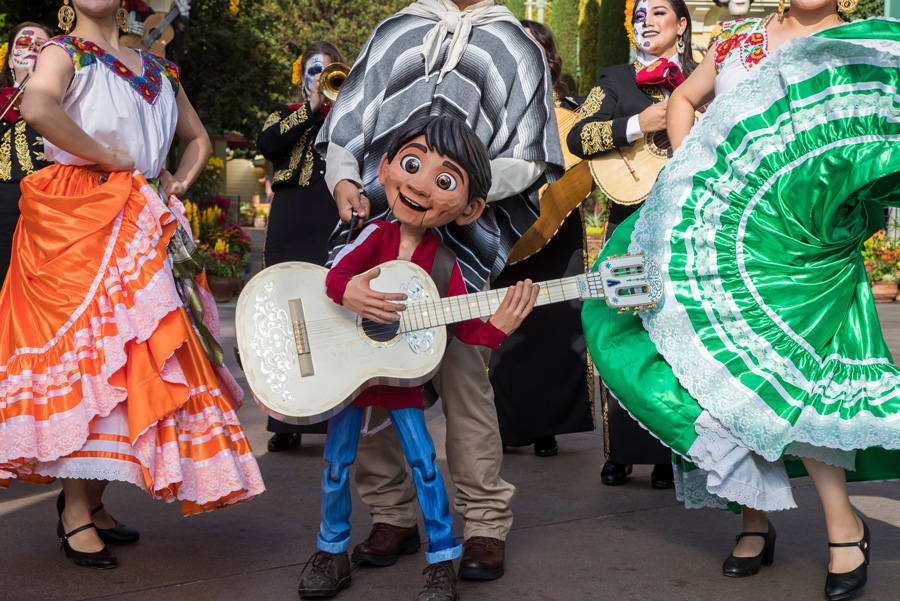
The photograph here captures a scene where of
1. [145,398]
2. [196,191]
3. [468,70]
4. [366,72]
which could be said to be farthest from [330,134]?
[196,191]

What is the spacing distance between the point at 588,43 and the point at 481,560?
21607 mm

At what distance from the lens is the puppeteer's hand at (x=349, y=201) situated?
2.85 m

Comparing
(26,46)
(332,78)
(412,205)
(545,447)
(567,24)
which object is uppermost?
(567,24)

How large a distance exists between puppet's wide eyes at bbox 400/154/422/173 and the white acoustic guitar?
0.27 m

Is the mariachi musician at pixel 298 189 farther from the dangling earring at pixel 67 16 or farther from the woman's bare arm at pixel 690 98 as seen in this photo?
the woman's bare arm at pixel 690 98

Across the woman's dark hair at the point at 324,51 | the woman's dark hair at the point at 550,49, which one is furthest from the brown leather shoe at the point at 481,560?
the woman's dark hair at the point at 324,51

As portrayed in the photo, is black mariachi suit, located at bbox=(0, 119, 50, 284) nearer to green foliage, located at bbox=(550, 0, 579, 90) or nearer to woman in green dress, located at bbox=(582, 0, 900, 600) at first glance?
woman in green dress, located at bbox=(582, 0, 900, 600)

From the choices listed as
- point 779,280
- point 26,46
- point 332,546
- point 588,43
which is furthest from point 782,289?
point 588,43

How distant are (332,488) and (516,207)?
1.06 meters

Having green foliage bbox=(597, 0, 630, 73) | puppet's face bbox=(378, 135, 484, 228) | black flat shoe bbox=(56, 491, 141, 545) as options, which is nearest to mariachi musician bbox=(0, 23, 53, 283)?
black flat shoe bbox=(56, 491, 141, 545)

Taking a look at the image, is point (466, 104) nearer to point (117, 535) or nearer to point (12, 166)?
point (117, 535)

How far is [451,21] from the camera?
2945 mm

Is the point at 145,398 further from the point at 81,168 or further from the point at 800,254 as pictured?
the point at 800,254

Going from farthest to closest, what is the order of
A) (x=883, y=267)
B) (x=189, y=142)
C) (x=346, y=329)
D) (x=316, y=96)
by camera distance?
(x=883, y=267), (x=316, y=96), (x=189, y=142), (x=346, y=329)
